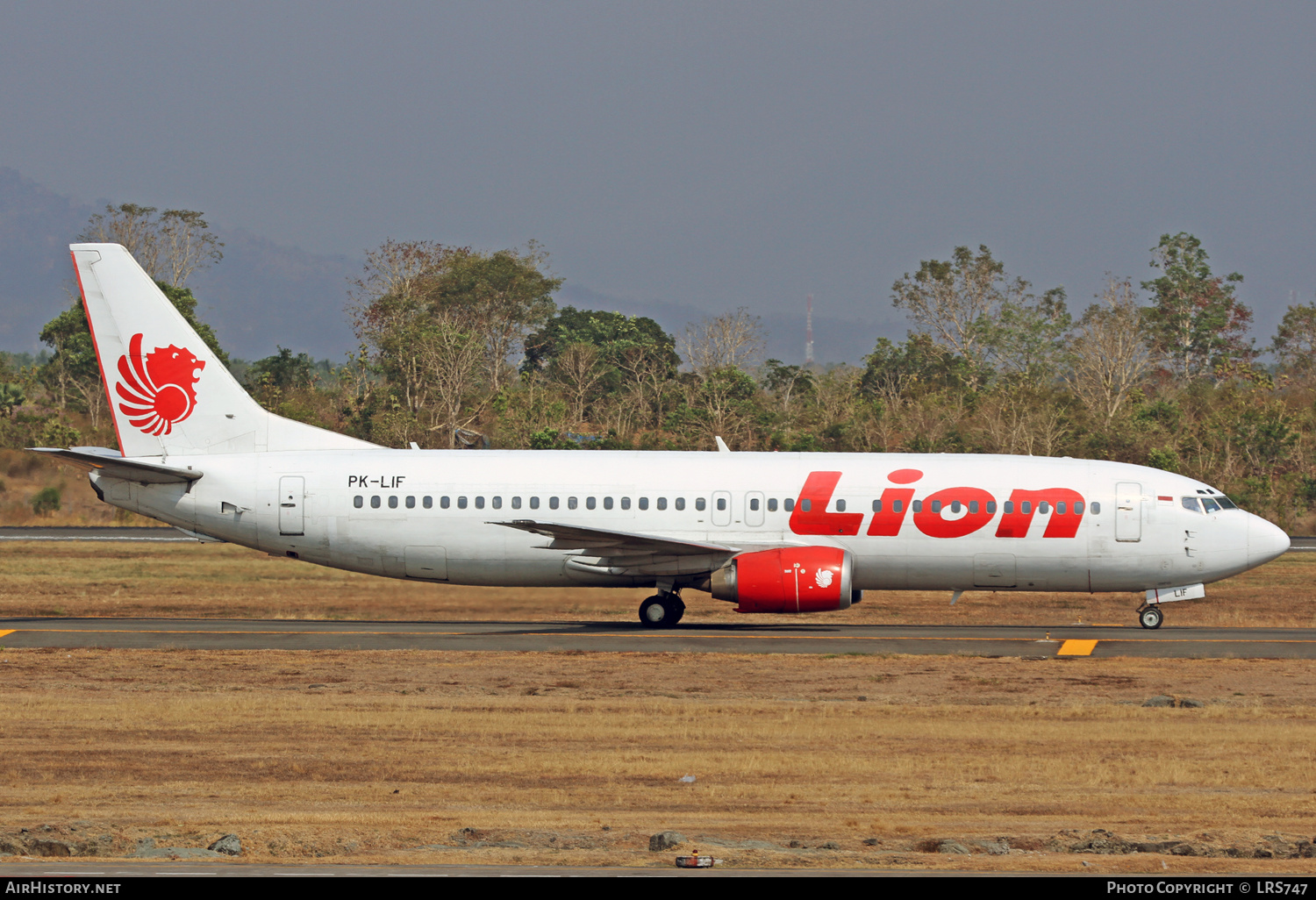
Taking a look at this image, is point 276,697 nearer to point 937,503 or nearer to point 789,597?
point 789,597

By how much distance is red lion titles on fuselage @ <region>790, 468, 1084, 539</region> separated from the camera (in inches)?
1249

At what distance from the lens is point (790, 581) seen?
30.4 m

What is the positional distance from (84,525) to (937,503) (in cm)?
4472

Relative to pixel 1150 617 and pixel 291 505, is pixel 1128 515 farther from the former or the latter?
pixel 291 505

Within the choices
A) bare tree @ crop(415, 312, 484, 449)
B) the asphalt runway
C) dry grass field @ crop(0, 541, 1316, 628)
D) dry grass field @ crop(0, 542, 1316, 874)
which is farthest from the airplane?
bare tree @ crop(415, 312, 484, 449)

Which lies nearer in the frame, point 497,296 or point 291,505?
point 291,505

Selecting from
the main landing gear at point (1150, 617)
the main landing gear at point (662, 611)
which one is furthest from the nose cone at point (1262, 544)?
the main landing gear at point (662, 611)

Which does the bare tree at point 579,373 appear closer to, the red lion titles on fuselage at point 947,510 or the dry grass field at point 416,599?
the dry grass field at point 416,599

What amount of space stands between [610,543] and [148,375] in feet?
38.7

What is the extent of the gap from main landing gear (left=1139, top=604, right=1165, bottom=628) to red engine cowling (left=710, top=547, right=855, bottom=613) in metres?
7.20

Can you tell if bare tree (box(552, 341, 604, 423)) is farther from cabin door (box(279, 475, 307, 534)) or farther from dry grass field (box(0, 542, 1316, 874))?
dry grass field (box(0, 542, 1316, 874))

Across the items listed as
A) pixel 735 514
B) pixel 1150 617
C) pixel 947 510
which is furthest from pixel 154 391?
pixel 1150 617

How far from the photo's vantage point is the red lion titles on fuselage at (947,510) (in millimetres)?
31734

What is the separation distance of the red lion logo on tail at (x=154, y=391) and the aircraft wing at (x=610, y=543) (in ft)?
27.9
